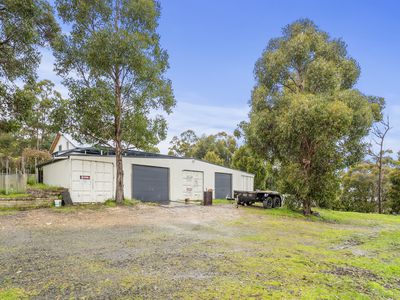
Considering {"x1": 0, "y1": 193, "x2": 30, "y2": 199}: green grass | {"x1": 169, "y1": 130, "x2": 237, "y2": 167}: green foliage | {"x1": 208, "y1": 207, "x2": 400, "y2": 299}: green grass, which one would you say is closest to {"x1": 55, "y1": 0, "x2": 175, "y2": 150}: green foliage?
{"x1": 0, "y1": 193, "x2": 30, "y2": 199}: green grass

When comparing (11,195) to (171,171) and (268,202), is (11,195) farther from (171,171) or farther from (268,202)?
(268,202)

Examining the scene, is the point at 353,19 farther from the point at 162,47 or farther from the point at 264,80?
the point at 162,47

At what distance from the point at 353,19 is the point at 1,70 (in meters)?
16.5

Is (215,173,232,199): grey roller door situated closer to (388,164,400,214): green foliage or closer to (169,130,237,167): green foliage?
(388,164,400,214): green foliage

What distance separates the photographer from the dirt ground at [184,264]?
379 cm

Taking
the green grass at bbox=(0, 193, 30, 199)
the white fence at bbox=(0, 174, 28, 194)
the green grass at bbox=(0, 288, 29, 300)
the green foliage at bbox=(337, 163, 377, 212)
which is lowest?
the green foliage at bbox=(337, 163, 377, 212)

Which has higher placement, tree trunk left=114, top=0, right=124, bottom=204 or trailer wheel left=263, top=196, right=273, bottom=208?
tree trunk left=114, top=0, right=124, bottom=204

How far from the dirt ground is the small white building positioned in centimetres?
638

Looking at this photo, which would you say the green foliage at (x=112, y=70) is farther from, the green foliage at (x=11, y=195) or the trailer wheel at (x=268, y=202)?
the trailer wheel at (x=268, y=202)

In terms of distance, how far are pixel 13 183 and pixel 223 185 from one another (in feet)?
53.8

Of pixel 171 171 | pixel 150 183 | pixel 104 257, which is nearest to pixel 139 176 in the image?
pixel 150 183

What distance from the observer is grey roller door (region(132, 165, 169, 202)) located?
59.9 ft

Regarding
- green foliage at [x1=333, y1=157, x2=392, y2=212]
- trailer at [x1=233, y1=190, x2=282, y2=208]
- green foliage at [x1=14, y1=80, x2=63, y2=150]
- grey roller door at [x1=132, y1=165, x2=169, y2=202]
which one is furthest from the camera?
green foliage at [x1=333, y1=157, x2=392, y2=212]

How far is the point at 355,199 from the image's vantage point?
3222 centimetres
